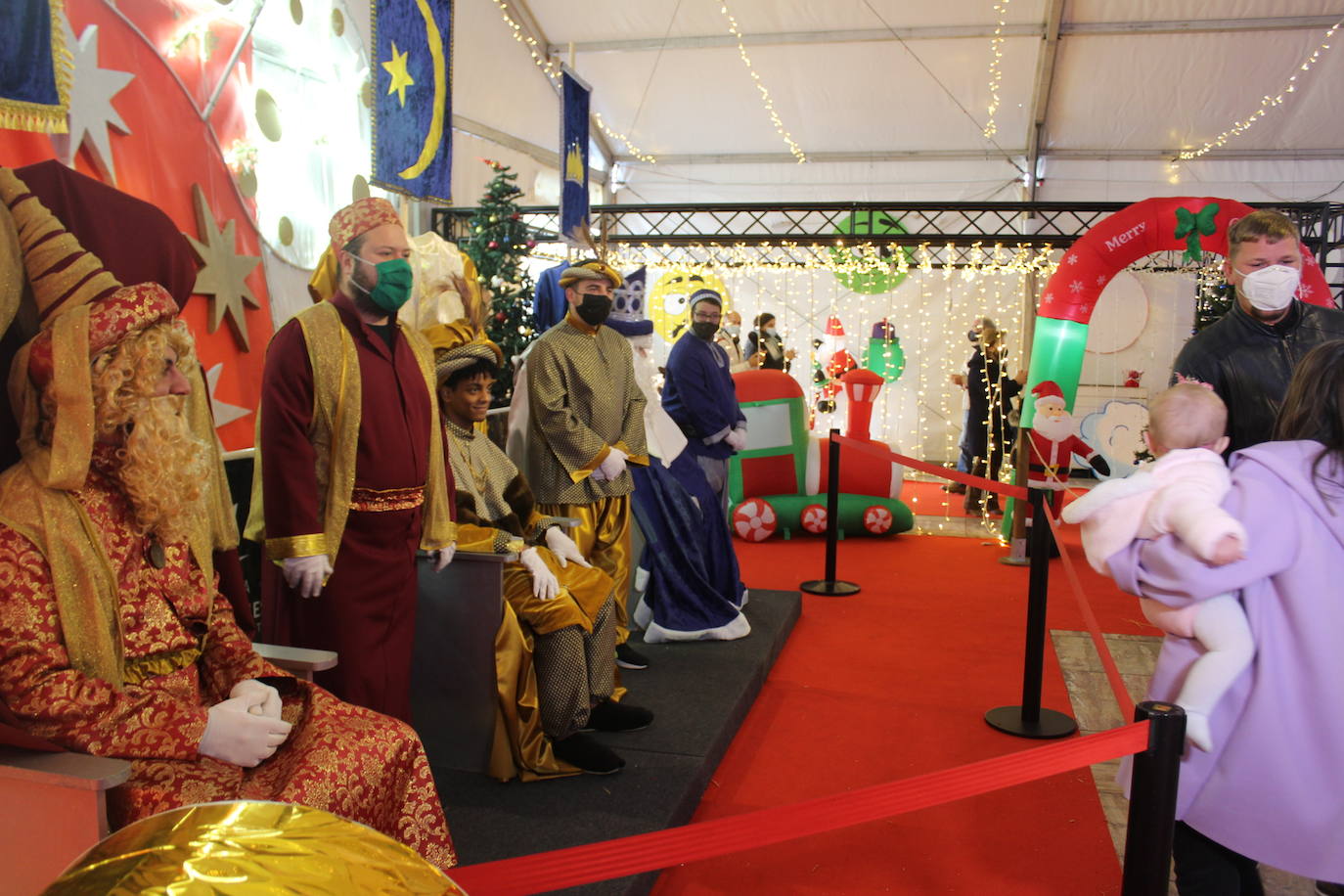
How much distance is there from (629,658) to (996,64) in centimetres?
886

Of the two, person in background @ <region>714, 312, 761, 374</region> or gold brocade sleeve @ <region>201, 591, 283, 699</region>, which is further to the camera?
person in background @ <region>714, 312, 761, 374</region>

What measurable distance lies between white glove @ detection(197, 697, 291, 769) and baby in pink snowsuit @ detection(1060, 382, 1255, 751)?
5.30 feet

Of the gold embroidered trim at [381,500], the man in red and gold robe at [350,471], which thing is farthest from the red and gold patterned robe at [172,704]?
the gold embroidered trim at [381,500]

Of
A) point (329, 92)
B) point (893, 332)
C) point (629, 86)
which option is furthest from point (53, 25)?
point (893, 332)

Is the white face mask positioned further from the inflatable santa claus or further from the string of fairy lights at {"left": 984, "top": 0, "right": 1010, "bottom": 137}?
the string of fairy lights at {"left": 984, "top": 0, "right": 1010, "bottom": 137}

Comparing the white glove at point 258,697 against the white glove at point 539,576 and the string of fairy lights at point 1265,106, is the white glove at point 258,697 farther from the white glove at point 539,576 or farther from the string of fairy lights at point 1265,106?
the string of fairy lights at point 1265,106

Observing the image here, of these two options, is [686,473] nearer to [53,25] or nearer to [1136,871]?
[53,25]

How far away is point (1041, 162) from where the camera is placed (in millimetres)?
11953

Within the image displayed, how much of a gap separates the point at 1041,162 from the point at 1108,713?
9430 millimetres

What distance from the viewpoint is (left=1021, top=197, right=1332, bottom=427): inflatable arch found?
669 cm

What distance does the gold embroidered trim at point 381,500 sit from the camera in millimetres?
2533

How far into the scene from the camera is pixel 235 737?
1.67 meters

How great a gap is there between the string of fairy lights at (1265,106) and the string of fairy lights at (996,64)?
2301 millimetres

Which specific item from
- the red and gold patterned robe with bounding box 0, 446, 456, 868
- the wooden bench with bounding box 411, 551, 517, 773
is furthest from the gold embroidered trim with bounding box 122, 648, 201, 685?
the wooden bench with bounding box 411, 551, 517, 773
